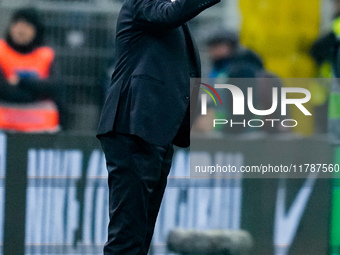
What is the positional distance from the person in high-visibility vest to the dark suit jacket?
158cm

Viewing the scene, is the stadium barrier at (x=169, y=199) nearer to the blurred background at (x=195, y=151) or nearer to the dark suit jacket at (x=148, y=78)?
the blurred background at (x=195, y=151)

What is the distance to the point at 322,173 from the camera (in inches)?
175

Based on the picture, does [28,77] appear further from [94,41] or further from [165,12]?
[165,12]

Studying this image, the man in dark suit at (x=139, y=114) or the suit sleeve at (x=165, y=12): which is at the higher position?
the suit sleeve at (x=165, y=12)

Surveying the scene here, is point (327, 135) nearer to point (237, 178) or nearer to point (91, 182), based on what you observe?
point (237, 178)

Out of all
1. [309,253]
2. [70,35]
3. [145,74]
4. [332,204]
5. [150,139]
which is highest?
[70,35]

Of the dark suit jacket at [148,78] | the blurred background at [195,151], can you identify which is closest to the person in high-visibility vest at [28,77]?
the blurred background at [195,151]

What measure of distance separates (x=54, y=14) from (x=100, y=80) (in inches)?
20.9

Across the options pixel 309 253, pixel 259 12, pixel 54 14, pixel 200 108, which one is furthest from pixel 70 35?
pixel 309 253

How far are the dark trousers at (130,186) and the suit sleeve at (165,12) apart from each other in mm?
493

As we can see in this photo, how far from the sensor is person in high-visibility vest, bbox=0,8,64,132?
4512mm

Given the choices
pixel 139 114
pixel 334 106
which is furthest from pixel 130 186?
pixel 334 106

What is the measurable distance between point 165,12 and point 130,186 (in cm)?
74

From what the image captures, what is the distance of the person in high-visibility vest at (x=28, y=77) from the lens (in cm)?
451
